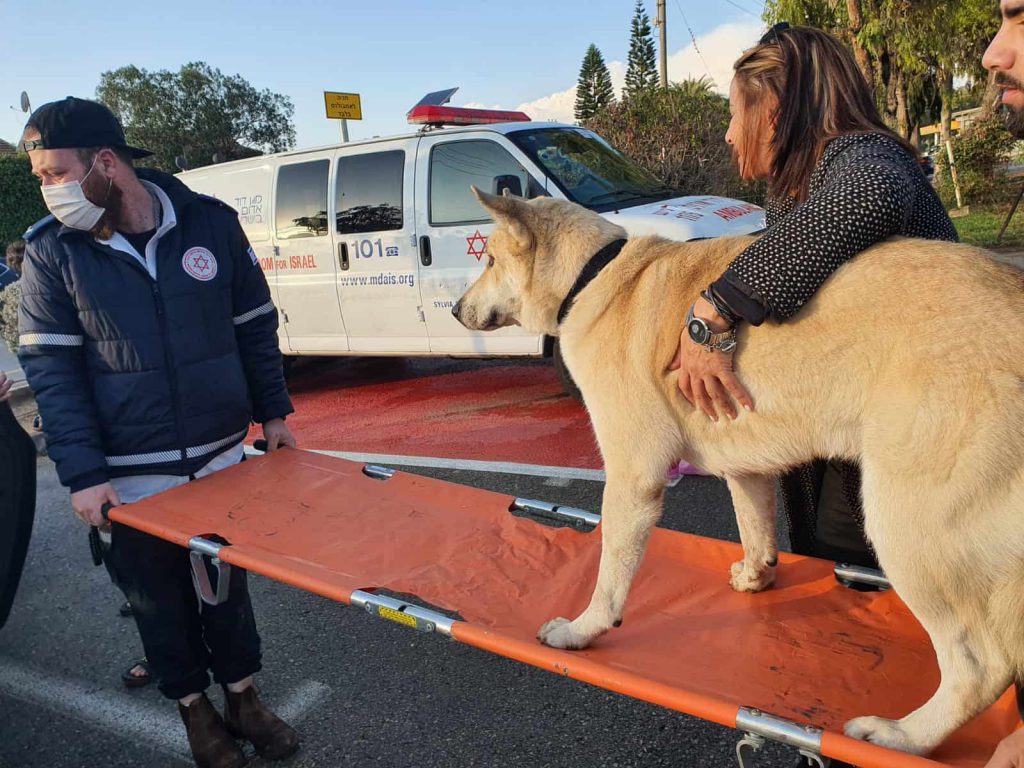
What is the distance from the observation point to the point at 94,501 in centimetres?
263

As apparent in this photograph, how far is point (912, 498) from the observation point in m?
1.66

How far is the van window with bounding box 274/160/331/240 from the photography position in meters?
7.50

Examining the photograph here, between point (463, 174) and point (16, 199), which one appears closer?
point (463, 174)

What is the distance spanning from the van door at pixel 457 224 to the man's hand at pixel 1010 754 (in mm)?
5012

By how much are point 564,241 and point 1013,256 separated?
474 inches

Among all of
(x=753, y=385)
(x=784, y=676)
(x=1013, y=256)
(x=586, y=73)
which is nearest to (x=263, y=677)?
(x=784, y=676)

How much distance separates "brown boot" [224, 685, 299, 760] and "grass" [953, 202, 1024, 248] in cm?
1204

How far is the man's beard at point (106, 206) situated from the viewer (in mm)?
2611

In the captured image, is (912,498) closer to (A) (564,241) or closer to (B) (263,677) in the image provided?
(A) (564,241)

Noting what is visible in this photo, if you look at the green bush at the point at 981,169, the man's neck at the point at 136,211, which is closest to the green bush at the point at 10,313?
the man's neck at the point at 136,211

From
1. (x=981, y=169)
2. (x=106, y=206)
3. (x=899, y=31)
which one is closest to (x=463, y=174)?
(x=106, y=206)

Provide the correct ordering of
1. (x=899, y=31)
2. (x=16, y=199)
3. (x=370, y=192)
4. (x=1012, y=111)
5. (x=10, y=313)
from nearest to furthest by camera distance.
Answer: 1. (x=1012, y=111)
2. (x=10, y=313)
3. (x=370, y=192)
4. (x=899, y=31)
5. (x=16, y=199)

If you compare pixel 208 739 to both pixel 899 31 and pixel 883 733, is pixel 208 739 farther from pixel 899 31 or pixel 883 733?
pixel 899 31

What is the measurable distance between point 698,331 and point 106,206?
2170mm
